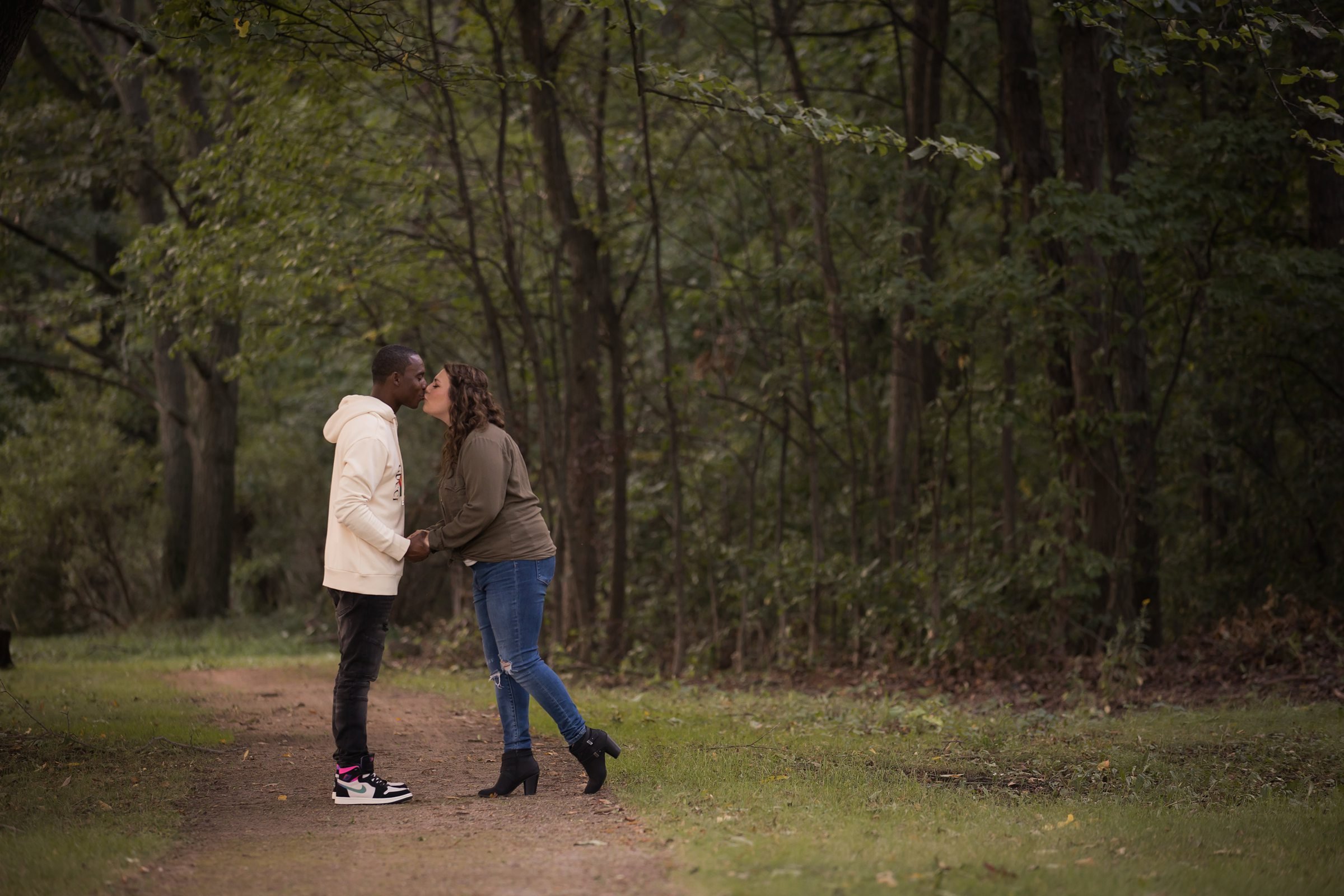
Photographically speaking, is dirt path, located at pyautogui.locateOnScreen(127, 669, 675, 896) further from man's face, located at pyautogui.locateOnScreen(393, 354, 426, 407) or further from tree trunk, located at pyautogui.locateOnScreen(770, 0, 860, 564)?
tree trunk, located at pyautogui.locateOnScreen(770, 0, 860, 564)

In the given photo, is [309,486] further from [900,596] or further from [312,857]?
[312,857]

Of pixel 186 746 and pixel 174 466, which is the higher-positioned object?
pixel 174 466

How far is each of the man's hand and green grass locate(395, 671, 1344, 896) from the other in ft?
5.28

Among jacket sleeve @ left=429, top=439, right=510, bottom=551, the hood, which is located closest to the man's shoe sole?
jacket sleeve @ left=429, top=439, right=510, bottom=551

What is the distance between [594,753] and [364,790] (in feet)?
3.78

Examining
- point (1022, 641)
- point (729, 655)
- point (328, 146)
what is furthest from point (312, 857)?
point (729, 655)

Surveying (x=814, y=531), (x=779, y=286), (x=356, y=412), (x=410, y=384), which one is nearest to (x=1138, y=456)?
(x=814, y=531)

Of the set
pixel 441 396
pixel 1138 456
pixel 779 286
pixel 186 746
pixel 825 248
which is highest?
pixel 825 248

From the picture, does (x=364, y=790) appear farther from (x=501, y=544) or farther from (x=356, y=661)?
(x=501, y=544)

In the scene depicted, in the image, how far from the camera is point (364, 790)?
597 centimetres

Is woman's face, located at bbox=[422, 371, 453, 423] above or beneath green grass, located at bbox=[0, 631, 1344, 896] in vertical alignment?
above

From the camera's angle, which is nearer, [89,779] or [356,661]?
[356,661]

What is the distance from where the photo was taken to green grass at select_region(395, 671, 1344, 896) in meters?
4.52

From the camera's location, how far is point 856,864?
15.0 feet
